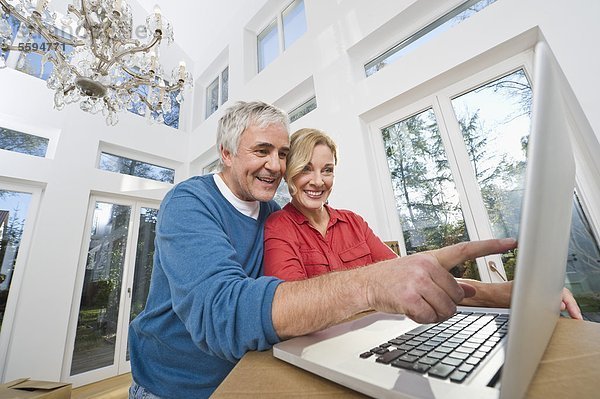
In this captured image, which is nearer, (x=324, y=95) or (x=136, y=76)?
(x=136, y=76)

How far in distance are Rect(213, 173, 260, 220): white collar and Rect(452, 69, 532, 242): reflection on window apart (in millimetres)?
1548

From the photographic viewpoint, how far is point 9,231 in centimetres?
286

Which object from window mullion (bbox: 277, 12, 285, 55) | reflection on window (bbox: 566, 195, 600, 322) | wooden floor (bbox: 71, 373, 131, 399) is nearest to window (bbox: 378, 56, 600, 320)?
reflection on window (bbox: 566, 195, 600, 322)

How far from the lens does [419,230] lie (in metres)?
1.96

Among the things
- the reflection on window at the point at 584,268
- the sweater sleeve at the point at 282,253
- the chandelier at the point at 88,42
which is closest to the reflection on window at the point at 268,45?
the chandelier at the point at 88,42

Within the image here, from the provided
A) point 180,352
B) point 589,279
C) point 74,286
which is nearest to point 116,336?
point 74,286

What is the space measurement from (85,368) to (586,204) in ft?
15.9

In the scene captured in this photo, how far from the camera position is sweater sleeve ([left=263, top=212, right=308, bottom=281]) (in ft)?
2.70

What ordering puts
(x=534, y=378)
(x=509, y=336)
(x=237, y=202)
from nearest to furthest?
1. (x=509, y=336)
2. (x=534, y=378)
3. (x=237, y=202)

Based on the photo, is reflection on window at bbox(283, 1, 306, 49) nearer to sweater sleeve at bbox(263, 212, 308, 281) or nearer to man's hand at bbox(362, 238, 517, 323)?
sweater sleeve at bbox(263, 212, 308, 281)

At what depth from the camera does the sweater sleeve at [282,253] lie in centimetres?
82

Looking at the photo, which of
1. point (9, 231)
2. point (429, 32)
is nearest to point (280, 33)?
point (429, 32)

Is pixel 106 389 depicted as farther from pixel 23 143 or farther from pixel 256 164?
pixel 256 164

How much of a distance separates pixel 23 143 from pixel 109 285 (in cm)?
199
